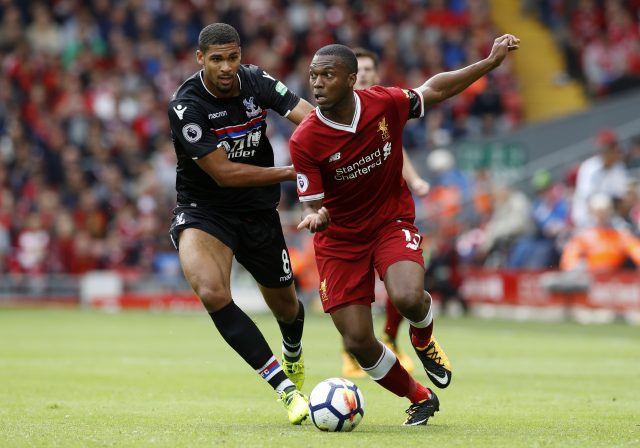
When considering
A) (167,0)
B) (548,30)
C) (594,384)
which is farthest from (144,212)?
(594,384)

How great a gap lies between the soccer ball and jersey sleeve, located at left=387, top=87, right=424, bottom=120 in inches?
72.6

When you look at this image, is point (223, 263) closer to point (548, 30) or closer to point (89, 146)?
point (89, 146)

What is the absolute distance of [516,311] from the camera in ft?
72.0

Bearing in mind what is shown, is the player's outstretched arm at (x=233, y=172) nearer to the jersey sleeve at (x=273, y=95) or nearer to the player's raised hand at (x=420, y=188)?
the jersey sleeve at (x=273, y=95)

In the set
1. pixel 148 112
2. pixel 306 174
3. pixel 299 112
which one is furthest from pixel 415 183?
pixel 148 112

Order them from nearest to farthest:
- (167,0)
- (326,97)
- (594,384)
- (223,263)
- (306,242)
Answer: (326,97) < (223,263) < (594,384) < (306,242) < (167,0)

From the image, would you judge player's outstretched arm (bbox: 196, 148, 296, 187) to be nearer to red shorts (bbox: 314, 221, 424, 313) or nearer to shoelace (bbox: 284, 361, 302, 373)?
red shorts (bbox: 314, 221, 424, 313)

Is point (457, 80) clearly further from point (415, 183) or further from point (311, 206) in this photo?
point (415, 183)

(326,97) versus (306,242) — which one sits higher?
(326,97)

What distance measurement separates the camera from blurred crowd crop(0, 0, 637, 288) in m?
25.0

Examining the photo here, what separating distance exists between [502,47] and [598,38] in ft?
68.3

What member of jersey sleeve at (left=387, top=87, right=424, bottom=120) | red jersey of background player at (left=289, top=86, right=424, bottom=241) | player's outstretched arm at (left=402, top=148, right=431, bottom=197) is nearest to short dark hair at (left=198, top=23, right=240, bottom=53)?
red jersey of background player at (left=289, top=86, right=424, bottom=241)

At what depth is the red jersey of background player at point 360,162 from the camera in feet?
26.7

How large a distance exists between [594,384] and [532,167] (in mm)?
15044
